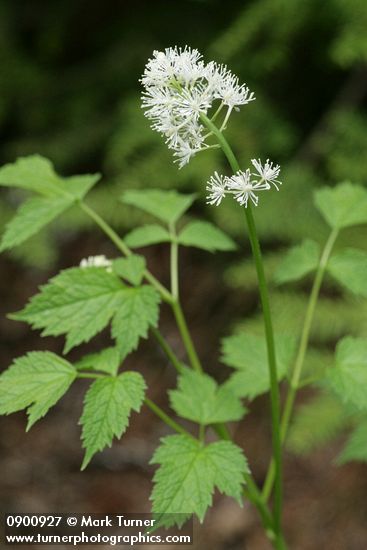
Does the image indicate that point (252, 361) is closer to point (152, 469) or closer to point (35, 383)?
point (35, 383)

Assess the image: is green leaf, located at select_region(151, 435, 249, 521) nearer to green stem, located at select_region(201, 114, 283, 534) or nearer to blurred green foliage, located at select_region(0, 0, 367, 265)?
green stem, located at select_region(201, 114, 283, 534)

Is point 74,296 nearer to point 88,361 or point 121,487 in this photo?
point 88,361

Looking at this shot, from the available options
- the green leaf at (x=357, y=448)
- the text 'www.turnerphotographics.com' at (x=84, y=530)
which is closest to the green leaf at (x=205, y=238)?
the green leaf at (x=357, y=448)

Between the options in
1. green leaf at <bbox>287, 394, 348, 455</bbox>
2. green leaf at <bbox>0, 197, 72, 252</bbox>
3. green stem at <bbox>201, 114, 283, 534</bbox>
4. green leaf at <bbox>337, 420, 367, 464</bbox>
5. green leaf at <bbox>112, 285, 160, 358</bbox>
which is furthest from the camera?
green leaf at <bbox>287, 394, 348, 455</bbox>

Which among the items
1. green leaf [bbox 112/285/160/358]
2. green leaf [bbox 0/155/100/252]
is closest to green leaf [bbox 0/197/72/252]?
green leaf [bbox 0/155/100/252]

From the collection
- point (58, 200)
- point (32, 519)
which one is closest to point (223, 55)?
point (58, 200)
